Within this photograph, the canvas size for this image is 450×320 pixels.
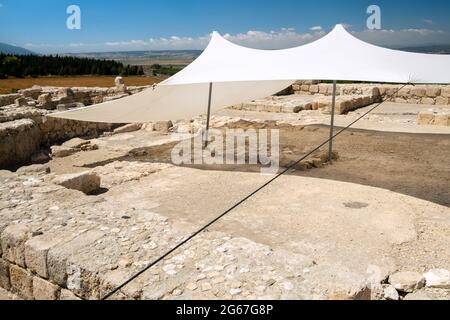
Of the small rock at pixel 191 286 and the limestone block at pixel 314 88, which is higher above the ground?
the limestone block at pixel 314 88

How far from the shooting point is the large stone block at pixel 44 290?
332 cm

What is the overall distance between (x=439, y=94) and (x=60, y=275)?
51.8ft

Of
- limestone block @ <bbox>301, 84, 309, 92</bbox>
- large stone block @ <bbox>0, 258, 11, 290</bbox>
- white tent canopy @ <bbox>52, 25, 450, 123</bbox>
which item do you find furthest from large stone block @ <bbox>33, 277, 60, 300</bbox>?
limestone block @ <bbox>301, 84, 309, 92</bbox>

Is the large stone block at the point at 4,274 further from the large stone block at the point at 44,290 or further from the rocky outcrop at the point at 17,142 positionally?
the rocky outcrop at the point at 17,142

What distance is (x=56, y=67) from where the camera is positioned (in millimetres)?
40438

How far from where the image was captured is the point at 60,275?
3.19m

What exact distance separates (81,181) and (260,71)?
10.8 ft

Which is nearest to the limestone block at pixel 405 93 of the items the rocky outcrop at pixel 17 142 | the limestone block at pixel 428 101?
the limestone block at pixel 428 101

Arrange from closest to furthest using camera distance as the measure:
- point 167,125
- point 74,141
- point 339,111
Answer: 1. point 74,141
2. point 167,125
3. point 339,111

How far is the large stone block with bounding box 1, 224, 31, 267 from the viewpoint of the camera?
138 inches

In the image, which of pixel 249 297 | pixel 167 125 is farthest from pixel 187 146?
pixel 249 297

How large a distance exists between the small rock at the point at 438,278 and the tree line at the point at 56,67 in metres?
37.3

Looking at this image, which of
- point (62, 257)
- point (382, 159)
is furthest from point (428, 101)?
point (62, 257)

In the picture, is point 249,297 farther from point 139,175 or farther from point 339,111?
point 339,111
